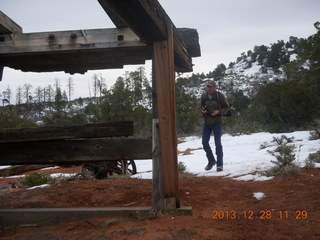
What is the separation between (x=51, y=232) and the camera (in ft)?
9.18

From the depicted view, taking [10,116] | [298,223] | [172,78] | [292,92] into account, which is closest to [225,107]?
[172,78]

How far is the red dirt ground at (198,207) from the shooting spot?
99.2 inches

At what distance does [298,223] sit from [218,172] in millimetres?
3190

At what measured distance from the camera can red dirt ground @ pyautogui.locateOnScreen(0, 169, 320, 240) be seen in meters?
2.52

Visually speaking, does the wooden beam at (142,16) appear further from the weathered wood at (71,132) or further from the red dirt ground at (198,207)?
the red dirt ground at (198,207)

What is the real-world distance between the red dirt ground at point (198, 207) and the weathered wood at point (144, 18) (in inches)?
69.0

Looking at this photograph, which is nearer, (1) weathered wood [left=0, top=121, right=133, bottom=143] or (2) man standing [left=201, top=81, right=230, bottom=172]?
(1) weathered wood [left=0, top=121, right=133, bottom=143]

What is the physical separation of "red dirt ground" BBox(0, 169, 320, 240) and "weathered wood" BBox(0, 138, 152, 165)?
633mm

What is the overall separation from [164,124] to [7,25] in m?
1.88

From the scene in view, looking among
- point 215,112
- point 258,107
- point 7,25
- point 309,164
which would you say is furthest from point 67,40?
point 258,107

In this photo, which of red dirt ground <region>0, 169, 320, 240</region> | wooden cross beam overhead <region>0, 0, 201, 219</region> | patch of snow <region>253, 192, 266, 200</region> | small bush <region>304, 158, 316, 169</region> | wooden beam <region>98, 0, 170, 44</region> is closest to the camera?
wooden beam <region>98, 0, 170, 44</region>

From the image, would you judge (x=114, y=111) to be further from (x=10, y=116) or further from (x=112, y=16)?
(x=112, y=16)

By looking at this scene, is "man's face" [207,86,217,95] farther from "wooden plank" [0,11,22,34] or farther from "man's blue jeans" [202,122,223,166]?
"wooden plank" [0,11,22,34]

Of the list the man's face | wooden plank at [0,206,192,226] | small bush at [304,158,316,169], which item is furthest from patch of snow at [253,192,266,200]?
the man's face
